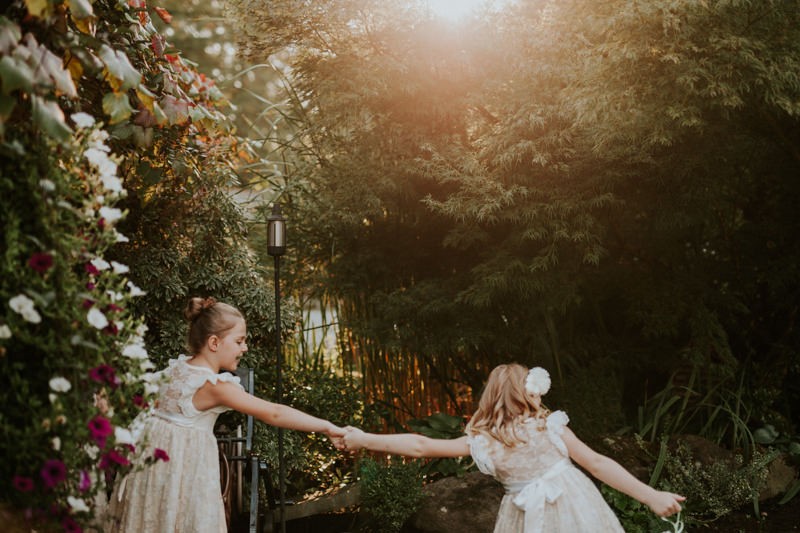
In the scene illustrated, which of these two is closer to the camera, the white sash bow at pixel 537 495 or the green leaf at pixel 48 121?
the green leaf at pixel 48 121

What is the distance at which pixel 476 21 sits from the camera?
4.09 meters

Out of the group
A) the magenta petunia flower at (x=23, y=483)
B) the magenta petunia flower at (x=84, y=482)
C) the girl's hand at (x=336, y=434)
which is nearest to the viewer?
the magenta petunia flower at (x=23, y=483)

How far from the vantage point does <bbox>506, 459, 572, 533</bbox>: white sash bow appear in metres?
2.50

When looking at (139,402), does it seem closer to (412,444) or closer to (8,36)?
(8,36)

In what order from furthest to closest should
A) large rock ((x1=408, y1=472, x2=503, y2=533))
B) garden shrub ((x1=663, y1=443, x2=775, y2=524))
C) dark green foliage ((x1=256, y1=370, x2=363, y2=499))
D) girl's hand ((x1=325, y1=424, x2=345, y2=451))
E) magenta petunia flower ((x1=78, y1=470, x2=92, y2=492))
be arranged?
dark green foliage ((x1=256, y1=370, x2=363, y2=499))
garden shrub ((x1=663, y1=443, x2=775, y2=524))
large rock ((x1=408, y1=472, x2=503, y2=533))
girl's hand ((x1=325, y1=424, x2=345, y2=451))
magenta petunia flower ((x1=78, y1=470, x2=92, y2=492))

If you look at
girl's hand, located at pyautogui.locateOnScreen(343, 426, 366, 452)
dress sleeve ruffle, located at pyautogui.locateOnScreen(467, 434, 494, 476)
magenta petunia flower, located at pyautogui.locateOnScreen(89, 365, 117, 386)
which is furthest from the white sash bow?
magenta petunia flower, located at pyautogui.locateOnScreen(89, 365, 117, 386)

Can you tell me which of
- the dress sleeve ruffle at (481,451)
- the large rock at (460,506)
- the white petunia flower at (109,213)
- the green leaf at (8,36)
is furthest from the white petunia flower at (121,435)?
the large rock at (460,506)

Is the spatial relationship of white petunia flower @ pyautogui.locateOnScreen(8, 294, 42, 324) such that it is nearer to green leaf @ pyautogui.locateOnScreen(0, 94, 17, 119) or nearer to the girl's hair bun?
green leaf @ pyautogui.locateOnScreen(0, 94, 17, 119)

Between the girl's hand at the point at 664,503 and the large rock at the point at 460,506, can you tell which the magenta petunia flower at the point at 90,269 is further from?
the large rock at the point at 460,506

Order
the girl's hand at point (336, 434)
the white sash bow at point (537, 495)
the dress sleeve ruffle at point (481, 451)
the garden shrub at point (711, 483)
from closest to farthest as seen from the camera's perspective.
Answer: the white sash bow at point (537, 495), the dress sleeve ruffle at point (481, 451), the girl's hand at point (336, 434), the garden shrub at point (711, 483)

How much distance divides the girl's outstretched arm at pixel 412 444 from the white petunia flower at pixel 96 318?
1246mm

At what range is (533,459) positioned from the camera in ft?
8.45

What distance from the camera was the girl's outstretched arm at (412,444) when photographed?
8.72 ft

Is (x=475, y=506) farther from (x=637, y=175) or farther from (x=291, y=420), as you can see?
(x=637, y=175)
